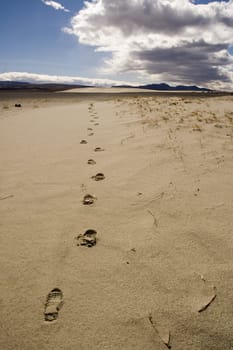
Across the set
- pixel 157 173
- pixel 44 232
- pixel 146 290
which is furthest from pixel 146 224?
pixel 157 173

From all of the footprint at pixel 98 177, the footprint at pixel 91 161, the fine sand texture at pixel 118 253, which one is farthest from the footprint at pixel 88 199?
the footprint at pixel 91 161

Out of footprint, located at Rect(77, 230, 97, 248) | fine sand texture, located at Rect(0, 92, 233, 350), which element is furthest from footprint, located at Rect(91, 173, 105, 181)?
footprint, located at Rect(77, 230, 97, 248)

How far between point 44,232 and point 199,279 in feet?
3.73

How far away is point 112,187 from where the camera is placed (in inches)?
107

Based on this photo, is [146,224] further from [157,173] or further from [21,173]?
[21,173]

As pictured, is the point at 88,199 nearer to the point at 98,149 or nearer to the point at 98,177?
the point at 98,177

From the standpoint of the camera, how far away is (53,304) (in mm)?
A: 1362

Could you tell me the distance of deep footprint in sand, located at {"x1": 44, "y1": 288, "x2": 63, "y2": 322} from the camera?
4.27ft

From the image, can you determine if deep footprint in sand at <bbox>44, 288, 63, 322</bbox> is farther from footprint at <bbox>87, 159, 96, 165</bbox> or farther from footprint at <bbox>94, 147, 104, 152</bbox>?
footprint at <bbox>94, 147, 104, 152</bbox>

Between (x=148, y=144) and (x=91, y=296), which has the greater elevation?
(x=148, y=144)

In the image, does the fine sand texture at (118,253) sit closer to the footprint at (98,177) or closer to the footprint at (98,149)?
the footprint at (98,177)

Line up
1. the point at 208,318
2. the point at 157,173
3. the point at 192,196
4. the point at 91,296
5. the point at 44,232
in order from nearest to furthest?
the point at 208,318 < the point at 91,296 < the point at 44,232 < the point at 192,196 < the point at 157,173

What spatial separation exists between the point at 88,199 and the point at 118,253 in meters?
0.86

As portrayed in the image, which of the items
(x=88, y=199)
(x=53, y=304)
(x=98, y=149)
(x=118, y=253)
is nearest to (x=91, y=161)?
(x=98, y=149)
